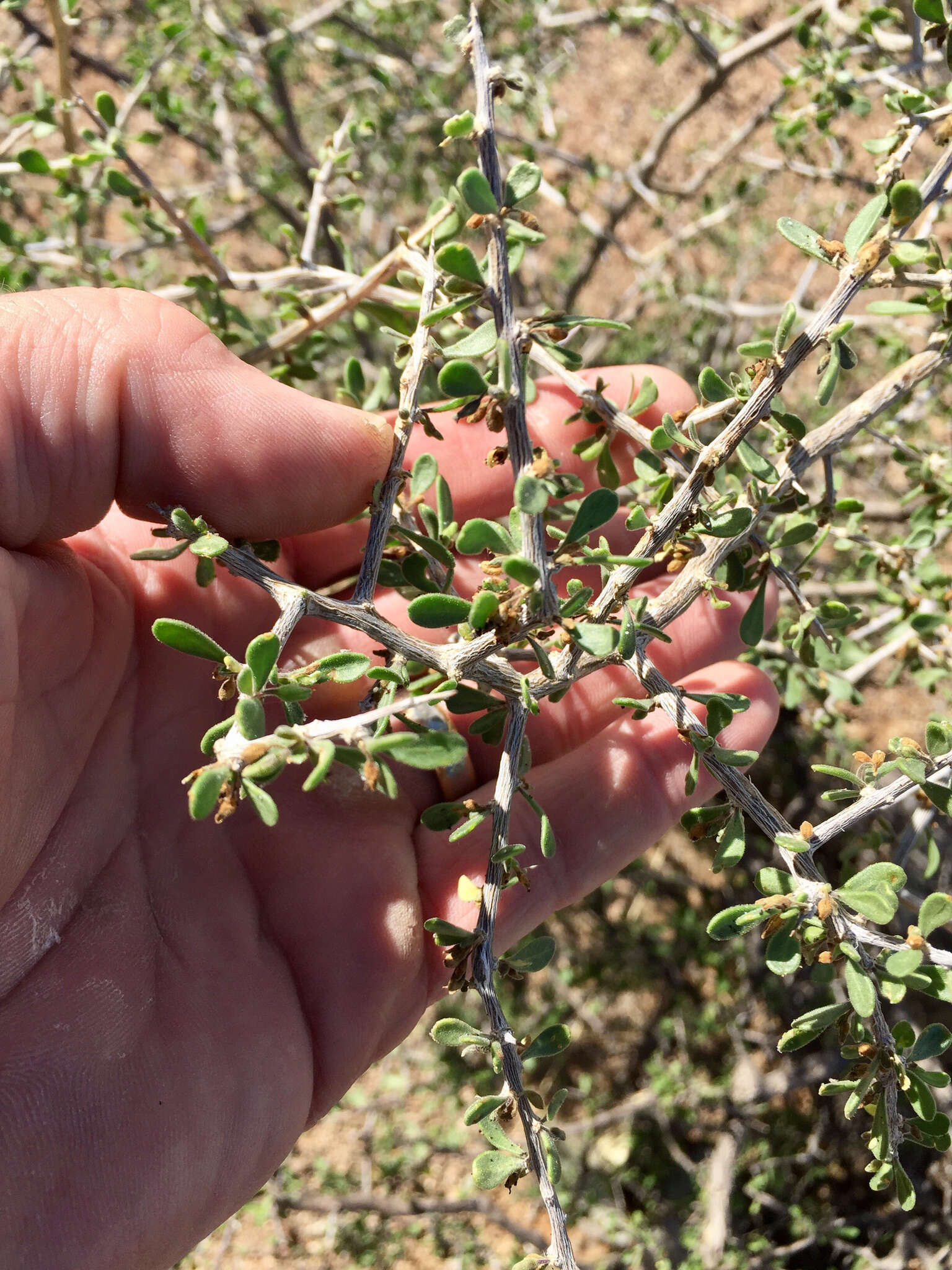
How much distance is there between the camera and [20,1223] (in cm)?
163

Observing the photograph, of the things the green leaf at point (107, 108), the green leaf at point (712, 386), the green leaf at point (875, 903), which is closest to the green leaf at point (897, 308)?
the green leaf at point (712, 386)

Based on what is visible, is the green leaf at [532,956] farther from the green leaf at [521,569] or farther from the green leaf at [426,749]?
the green leaf at [521,569]

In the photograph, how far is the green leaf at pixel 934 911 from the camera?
1299 millimetres

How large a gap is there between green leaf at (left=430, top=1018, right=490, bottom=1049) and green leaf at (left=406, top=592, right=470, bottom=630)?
0.57 m

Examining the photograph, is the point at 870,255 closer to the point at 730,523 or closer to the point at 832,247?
the point at 832,247

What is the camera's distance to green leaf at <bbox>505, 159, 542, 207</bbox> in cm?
142

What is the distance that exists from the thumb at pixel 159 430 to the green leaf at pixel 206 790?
78cm

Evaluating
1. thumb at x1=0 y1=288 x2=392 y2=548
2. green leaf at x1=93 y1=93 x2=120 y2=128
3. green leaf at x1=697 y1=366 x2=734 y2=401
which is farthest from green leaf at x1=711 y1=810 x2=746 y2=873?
green leaf at x1=93 y1=93 x2=120 y2=128

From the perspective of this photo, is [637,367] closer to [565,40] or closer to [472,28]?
[472,28]

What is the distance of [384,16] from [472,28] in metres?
2.21

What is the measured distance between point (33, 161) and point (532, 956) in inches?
73.9

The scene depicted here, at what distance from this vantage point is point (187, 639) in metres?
1.25

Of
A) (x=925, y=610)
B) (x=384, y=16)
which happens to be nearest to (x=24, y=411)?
(x=925, y=610)

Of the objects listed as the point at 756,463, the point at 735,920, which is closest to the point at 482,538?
the point at 756,463
